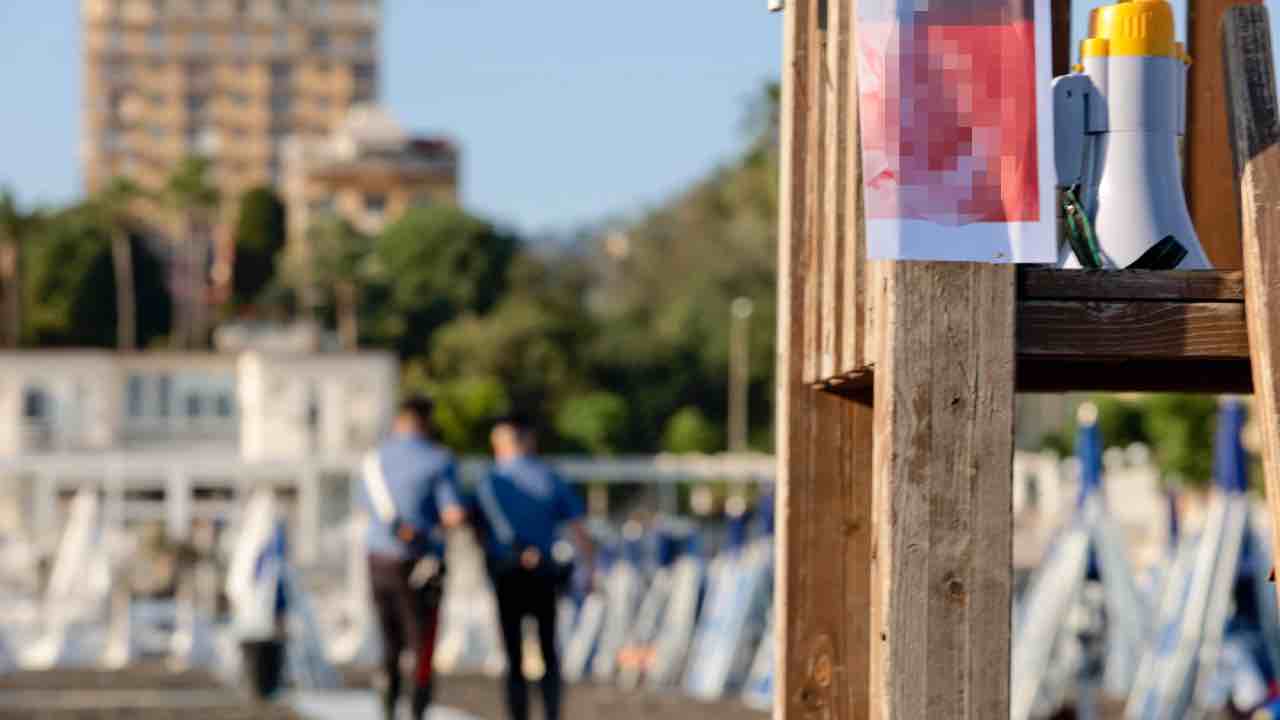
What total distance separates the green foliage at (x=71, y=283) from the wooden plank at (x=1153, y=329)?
369ft

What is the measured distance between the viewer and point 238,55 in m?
184

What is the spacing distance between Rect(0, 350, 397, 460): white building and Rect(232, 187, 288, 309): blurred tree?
26.6 meters

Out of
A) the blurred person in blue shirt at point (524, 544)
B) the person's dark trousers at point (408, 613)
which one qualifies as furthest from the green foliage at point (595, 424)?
the blurred person in blue shirt at point (524, 544)

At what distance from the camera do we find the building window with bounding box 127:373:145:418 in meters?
103

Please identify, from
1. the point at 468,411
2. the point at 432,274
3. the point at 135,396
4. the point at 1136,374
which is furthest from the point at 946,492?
the point at 432,274

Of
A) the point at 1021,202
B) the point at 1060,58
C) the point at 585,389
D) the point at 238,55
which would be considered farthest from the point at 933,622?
the point at 238,55

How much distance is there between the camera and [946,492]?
3869mm

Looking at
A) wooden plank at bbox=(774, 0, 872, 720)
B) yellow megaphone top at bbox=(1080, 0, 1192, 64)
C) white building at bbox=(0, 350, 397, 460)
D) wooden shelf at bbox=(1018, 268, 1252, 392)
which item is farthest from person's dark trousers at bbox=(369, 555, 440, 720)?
white building at bbox=(0, 350, 397, 460)

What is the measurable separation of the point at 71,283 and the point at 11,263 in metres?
4.40

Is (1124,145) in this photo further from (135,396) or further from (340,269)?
(340,269)

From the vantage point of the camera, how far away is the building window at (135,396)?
102938 mm

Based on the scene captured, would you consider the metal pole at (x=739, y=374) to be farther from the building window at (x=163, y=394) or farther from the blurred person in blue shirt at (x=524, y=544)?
the blurred person in blue shirt at (x=524, y=544)

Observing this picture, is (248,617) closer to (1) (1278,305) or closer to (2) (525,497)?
(2) (525,497)

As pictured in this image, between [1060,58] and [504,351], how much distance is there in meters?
96.1
